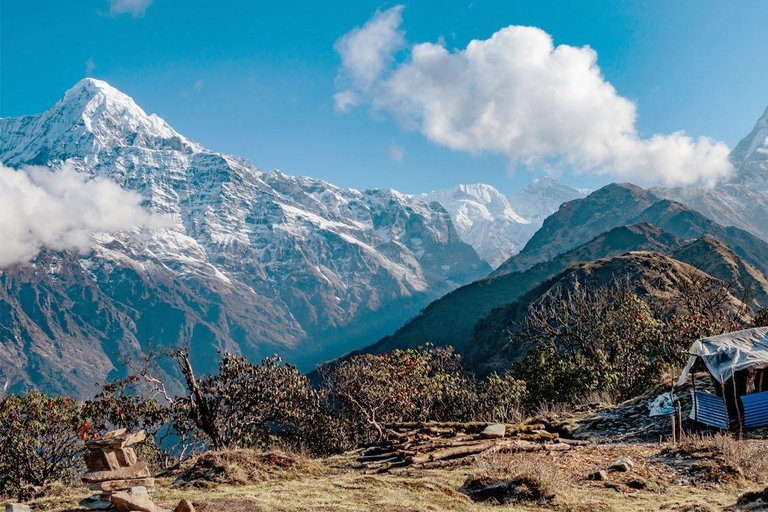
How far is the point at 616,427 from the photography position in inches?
898

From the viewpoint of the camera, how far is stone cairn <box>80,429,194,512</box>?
41.0 feet

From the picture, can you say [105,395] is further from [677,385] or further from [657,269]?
[657,269]

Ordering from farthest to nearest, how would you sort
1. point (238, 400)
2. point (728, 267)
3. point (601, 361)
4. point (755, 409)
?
point (728, 267)
point (601, 361)
point (238, 400)
point (755, 409)

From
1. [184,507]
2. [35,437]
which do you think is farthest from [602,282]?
[184,507]

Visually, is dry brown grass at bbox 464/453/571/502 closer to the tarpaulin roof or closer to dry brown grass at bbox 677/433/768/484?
dry brown grass at bbox 677/433/768/484

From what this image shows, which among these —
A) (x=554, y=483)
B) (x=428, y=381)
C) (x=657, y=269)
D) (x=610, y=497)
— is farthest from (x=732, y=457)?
(x=657, y=269)

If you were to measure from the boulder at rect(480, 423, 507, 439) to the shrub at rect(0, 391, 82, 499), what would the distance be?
3160cm

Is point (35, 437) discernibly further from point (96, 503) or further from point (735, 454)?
point (735, 454)

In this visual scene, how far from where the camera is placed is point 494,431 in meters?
20.7

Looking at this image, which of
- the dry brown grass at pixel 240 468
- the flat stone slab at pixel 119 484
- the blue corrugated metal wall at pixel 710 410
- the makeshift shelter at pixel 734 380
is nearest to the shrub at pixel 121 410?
the dry brown grass at pixel 240 468

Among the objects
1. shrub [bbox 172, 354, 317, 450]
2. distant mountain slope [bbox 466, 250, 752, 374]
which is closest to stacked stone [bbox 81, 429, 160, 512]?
shrub [bbox 172, 354, 317, 450]

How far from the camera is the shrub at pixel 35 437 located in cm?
3753

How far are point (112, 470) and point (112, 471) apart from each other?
0.08m

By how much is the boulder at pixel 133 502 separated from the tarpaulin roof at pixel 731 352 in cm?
→ 2181
